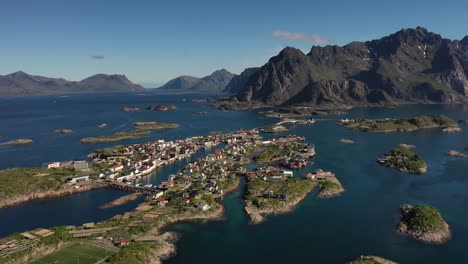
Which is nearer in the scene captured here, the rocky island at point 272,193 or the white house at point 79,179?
the rocky island at point 272,193

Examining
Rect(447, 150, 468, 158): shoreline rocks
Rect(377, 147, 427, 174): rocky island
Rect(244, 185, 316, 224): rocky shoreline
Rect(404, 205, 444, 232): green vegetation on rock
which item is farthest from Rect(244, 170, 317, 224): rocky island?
Rect(447, 150, 468, 158): shoreline rocks

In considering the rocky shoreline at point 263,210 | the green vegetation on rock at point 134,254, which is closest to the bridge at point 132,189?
the rocky shoreline at point 263,210

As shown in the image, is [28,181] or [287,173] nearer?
[28,181]

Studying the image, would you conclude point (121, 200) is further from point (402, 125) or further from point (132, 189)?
point (402, 125)

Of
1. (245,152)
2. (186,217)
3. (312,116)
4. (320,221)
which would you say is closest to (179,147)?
(245,152)

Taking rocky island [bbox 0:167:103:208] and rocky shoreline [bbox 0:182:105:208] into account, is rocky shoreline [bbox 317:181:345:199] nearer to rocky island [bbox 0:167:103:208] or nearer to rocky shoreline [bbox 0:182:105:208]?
rocky shoreline [bbox 0:182:105:208]

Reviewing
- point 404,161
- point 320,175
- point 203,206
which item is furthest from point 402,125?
point 203,206

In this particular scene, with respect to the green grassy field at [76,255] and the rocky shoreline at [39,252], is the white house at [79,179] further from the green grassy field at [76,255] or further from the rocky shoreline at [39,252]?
the green grassy field at [76,255]
